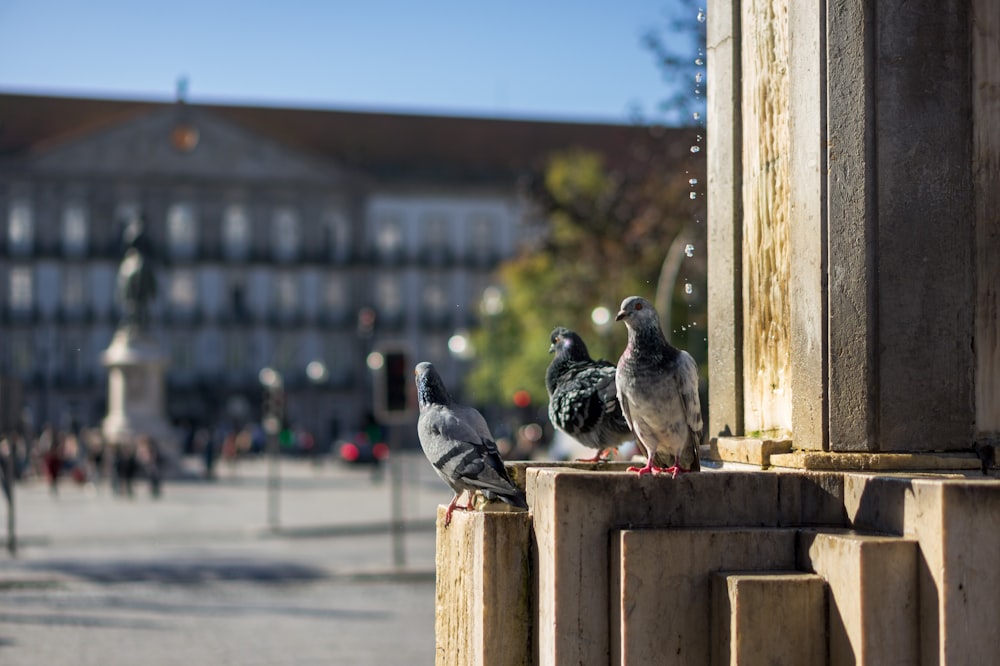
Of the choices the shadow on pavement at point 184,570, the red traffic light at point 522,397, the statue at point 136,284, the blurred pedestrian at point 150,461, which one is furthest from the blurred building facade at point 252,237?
the shadow on pavement at point 184,570

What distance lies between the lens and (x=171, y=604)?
17188mm

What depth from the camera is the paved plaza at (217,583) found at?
43.6 feet

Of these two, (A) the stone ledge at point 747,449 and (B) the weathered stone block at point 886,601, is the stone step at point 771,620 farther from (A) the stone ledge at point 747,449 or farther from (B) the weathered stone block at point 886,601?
(A) the stone ledge at point 747,449

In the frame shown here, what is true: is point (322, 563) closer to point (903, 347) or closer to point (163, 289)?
point (903, 347)

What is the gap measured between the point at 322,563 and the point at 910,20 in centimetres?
1806

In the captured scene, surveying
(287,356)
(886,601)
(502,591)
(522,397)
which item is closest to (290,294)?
(287,356)

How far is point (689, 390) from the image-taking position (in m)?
5.01

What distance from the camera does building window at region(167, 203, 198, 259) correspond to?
8750 centimetres

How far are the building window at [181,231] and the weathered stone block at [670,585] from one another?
278 feet

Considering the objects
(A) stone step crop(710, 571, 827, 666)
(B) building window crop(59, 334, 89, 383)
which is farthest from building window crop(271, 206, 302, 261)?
(A) stone step crop(710, 571, 827, 666)

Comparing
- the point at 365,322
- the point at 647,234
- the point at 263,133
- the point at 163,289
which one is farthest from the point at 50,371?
the point at 647,234

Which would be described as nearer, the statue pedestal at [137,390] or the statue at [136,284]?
the statue pedestal at [137,390]

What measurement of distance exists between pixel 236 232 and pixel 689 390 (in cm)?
8517

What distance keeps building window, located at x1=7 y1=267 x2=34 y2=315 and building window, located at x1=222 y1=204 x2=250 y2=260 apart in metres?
9.89
